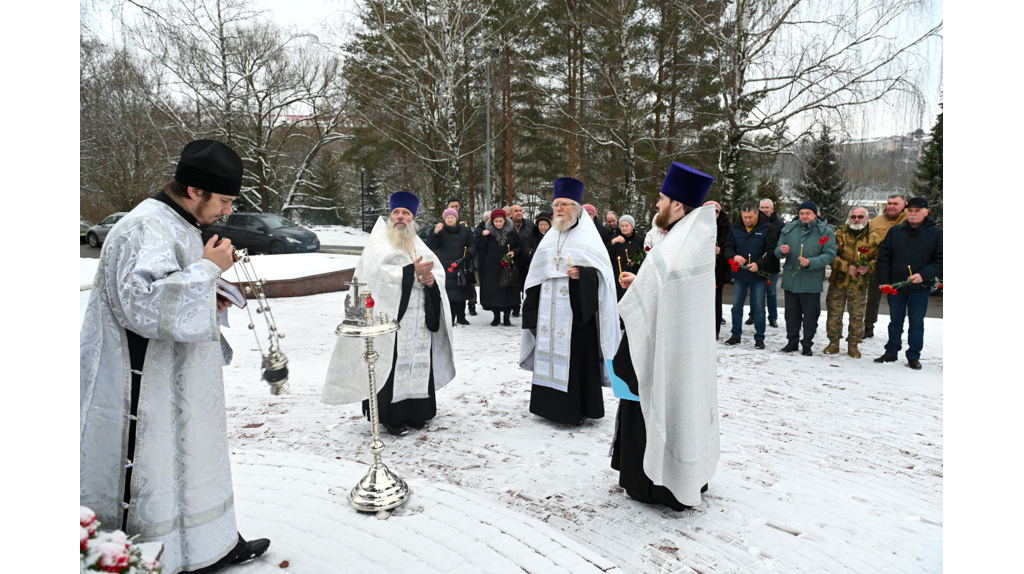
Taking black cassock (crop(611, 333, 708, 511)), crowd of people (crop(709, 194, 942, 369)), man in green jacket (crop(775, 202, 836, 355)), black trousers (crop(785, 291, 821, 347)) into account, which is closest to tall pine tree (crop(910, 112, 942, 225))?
crowd of people (crop(709, 194, 942, 369))

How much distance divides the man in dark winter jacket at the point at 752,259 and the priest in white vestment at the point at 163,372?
22.0ft

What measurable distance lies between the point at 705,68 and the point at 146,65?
44.5 ft

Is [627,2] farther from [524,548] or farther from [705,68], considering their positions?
[524,548]

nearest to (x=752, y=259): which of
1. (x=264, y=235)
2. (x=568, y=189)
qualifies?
(x=568, y=189)

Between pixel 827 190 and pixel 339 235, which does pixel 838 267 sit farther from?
pixel 339 235

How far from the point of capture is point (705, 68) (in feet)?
Answer: 50.9

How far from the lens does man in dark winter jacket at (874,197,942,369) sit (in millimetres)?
6289

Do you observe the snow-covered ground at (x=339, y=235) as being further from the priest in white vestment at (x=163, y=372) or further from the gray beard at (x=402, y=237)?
the priest in white vestment at (x=163, y=372)

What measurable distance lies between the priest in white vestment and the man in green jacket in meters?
6.63

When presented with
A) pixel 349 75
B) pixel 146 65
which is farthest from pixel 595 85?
pixel 146 65

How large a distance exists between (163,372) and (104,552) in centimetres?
77

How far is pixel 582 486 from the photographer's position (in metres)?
3.63

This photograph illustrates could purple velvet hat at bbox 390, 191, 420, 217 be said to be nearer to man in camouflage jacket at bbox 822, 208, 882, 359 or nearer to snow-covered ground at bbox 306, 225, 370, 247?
man in camouflage jacket at bbox 822, 208, 882, 359

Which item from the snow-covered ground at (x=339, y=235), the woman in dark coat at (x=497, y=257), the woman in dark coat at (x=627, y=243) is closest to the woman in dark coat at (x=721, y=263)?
the woman in dark coat at (x=627, y=243)
